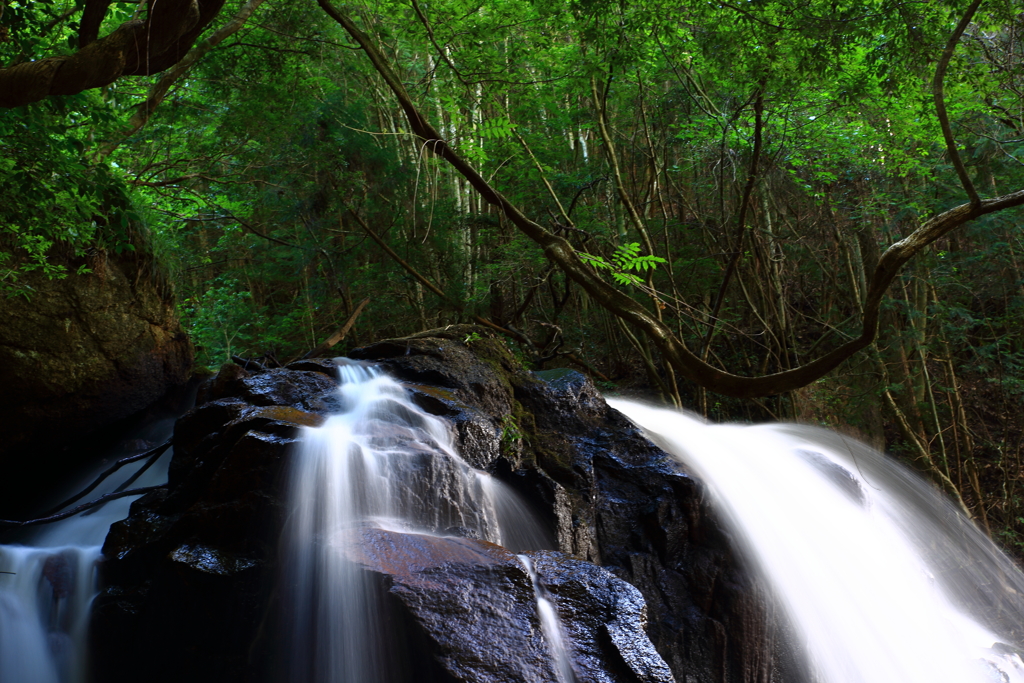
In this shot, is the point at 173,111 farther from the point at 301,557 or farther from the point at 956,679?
the point at 956,679

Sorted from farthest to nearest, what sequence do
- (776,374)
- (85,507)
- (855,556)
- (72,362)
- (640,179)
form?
(640,179)
(72,362)
(855,556)
(85,507)
(776,374)

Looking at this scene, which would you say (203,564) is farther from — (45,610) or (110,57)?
(110,57)

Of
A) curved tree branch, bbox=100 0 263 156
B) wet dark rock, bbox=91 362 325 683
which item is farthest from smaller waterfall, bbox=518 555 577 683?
curved tree branch, bbox=100 0 263 156

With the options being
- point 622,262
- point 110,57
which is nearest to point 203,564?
point 110,57

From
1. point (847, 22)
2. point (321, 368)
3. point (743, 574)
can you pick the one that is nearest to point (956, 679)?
point (743, 574)

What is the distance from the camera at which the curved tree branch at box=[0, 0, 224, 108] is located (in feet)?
8.66

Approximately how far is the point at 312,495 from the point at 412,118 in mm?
2192

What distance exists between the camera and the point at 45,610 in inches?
154

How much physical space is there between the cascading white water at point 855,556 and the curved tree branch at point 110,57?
4718 mm

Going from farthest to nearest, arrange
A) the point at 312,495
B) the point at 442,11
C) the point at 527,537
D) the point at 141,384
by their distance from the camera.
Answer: the point at 141,384, the point at 442,11, the point at 527,537, the point at 312,495

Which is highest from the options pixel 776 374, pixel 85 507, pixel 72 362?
pixel 72 362

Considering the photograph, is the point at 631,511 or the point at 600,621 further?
the point at 631,511

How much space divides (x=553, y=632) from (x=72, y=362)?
17.3 ft

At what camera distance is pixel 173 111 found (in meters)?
8.86
